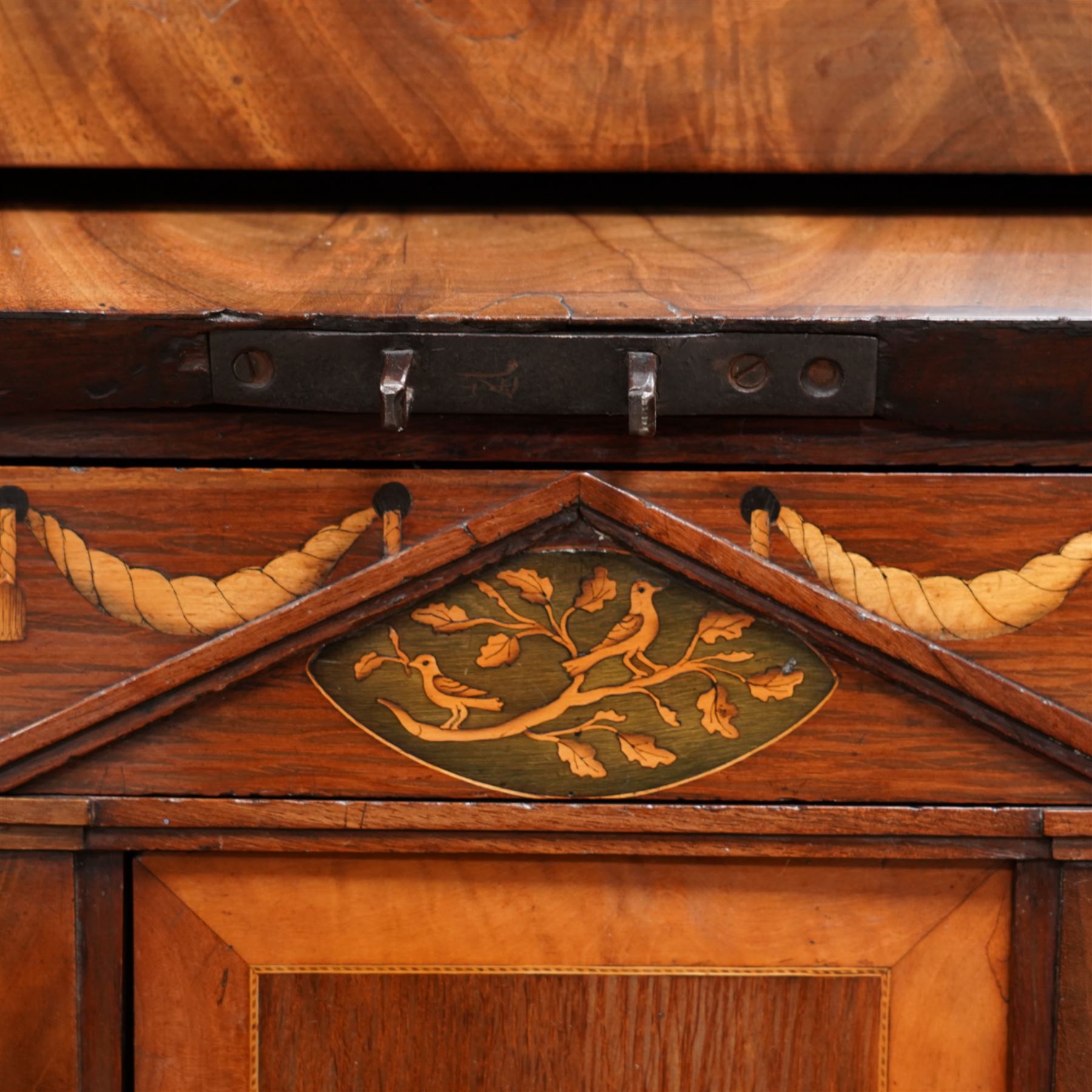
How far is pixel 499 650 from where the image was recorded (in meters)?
0.65

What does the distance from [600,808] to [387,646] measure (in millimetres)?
172

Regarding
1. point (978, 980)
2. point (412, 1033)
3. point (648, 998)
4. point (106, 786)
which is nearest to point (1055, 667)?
point (978, 980)

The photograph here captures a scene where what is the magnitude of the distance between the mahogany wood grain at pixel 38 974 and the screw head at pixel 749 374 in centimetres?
52

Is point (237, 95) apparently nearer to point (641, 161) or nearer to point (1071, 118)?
point (641, 161)

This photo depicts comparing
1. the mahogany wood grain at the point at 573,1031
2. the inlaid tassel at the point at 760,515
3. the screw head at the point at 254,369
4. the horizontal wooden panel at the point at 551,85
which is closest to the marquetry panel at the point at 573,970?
the mahogany wood grain at the point at 573,1031

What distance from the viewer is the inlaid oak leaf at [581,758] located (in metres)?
0.66

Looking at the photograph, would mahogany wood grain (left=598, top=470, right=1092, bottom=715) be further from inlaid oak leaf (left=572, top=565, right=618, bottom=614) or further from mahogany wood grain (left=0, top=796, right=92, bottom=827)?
mahogany wood grain (left=0, top=796, right=92, bottom=827)

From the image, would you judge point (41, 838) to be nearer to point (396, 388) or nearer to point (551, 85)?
point (396, 388)

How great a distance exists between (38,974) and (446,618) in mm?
358

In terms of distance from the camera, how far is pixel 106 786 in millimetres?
669

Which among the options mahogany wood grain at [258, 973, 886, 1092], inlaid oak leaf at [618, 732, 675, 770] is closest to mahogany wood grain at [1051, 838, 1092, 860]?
mahogany wood grain at [258, 973, 886, 1092]

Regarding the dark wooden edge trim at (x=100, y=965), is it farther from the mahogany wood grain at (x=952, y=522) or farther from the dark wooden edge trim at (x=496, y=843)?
the mahogany wood grain at (x=952, y=522)

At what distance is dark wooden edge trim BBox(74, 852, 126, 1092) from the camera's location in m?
0.68

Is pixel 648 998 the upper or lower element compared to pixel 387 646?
lower
